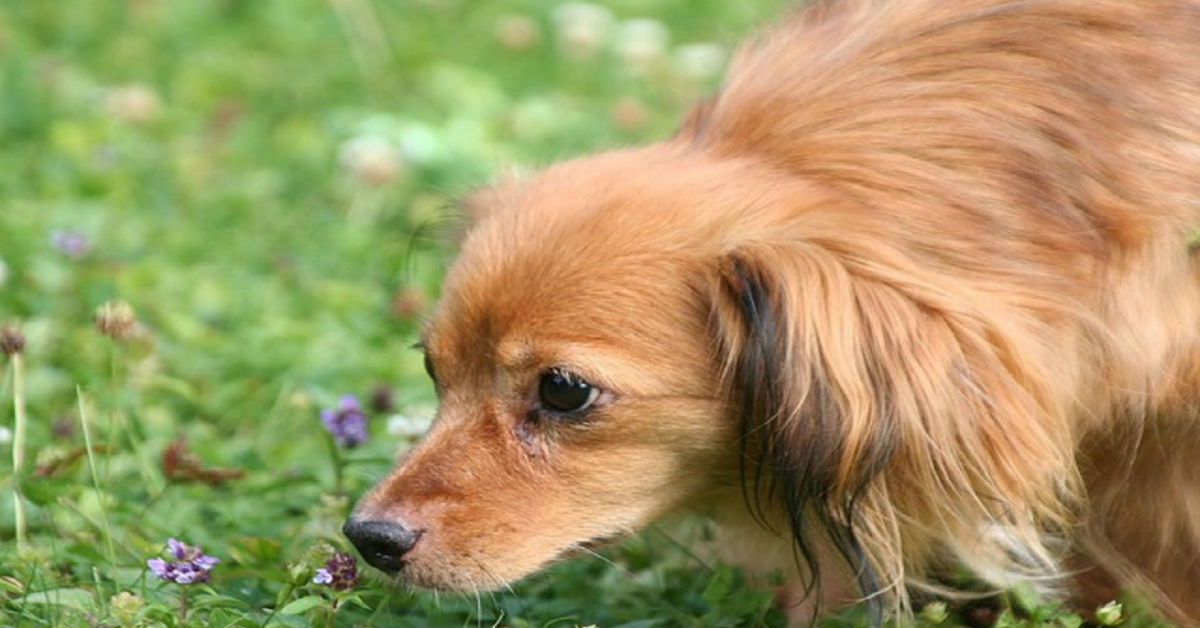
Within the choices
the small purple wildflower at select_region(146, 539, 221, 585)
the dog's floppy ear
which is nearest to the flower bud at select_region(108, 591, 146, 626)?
the small purple wildflower at select_region(146, 539, 221, 585)

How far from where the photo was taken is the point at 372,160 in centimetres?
706

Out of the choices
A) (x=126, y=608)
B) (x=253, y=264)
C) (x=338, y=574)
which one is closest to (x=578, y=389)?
(x=338, y=574)

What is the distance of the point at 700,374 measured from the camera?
150 inches

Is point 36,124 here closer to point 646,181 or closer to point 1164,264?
point 646,181

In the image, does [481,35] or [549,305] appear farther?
[481,35]

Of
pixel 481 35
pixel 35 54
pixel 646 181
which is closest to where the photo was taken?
pixel 646 181

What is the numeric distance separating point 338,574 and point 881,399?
3.39 feet

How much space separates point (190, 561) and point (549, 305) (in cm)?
82

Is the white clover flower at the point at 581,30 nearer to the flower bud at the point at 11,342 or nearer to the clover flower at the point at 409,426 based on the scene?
the clover flower at the point at 409,426

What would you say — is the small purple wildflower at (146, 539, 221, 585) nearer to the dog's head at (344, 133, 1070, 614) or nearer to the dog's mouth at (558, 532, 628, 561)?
the dog's head at (344, 133, 1070, 614)

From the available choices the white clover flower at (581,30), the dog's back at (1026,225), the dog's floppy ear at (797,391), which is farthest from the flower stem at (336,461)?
the white clover flower at (581,30)

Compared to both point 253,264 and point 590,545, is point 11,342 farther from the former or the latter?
point 253,264

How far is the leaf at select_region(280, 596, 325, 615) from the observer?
3654 mm

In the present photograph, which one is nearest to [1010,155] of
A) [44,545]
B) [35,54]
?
[44,545]
